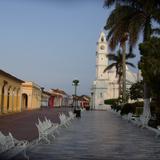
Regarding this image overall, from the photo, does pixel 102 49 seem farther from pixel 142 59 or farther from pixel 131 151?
pixel 131 151

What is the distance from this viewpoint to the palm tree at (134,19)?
3460 cm

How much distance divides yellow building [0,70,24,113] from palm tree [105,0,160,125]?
2014cm

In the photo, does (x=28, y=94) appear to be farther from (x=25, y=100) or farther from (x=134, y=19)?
(x=134, y=19)

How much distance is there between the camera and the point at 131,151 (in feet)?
50.7

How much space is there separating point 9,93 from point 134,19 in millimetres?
32927

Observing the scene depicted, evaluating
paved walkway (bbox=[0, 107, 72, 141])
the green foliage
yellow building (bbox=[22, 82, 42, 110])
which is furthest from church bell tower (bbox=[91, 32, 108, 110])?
paved walkway (bbox=[0, 107, 72, 141])

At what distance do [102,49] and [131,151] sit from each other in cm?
11254

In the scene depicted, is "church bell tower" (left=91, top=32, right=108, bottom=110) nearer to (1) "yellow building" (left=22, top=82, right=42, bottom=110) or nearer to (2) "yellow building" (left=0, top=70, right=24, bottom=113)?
(1) "yellow building" (left=22, top=82, right=42, bottom=110)

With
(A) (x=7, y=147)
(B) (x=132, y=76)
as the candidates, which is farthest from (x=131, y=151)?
(B) (x=132, y=76)

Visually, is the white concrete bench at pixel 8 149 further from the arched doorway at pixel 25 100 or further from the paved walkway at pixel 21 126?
the arched doorway at pixel 25 100

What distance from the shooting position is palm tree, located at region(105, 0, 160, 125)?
1362 inches

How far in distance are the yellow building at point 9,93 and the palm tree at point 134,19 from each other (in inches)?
793

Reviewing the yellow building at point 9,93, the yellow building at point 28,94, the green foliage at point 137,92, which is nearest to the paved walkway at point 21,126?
the yellow building at point 9,93

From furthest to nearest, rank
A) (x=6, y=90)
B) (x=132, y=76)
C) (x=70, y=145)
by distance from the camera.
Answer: (x=132, y=76), (x=6, y=90), (x=70, y=145)
